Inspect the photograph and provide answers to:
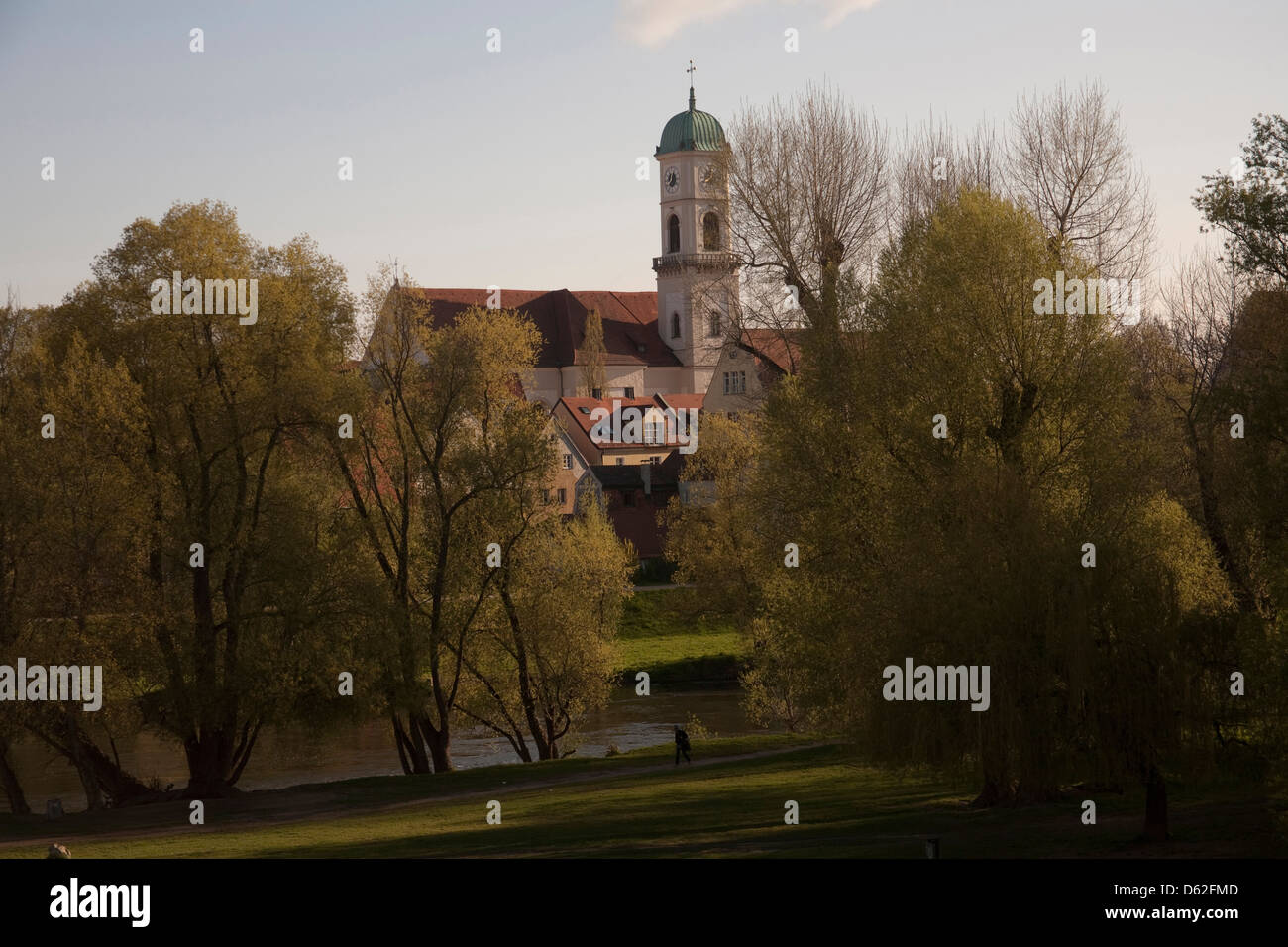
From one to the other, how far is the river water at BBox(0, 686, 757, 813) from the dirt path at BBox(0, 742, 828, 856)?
2471 mm

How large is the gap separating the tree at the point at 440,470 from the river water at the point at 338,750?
3.13m

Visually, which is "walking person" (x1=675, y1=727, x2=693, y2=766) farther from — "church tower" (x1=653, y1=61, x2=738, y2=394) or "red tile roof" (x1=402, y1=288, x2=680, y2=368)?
"red tile roof" (x1=402, y1=288, x2=680, y2=368)

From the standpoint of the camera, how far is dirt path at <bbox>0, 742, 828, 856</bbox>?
29094mm

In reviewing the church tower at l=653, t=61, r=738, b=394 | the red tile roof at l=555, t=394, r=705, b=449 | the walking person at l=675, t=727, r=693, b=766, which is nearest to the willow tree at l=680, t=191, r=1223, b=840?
the walking person at l=675, t=727, r=693, b=766

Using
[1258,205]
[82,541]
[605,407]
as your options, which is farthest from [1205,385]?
[605,407]

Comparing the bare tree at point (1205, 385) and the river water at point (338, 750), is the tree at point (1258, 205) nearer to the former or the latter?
the bare tree at point (1205, 385)

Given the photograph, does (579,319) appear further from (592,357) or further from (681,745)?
(681,745)

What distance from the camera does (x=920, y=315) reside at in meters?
29.6

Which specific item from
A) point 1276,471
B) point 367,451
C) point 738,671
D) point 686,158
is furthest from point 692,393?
point 1276,471

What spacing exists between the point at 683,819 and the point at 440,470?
17333mm

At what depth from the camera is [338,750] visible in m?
46.8

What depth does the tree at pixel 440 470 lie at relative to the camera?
40281 mm

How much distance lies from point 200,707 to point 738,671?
30305 millimetres
